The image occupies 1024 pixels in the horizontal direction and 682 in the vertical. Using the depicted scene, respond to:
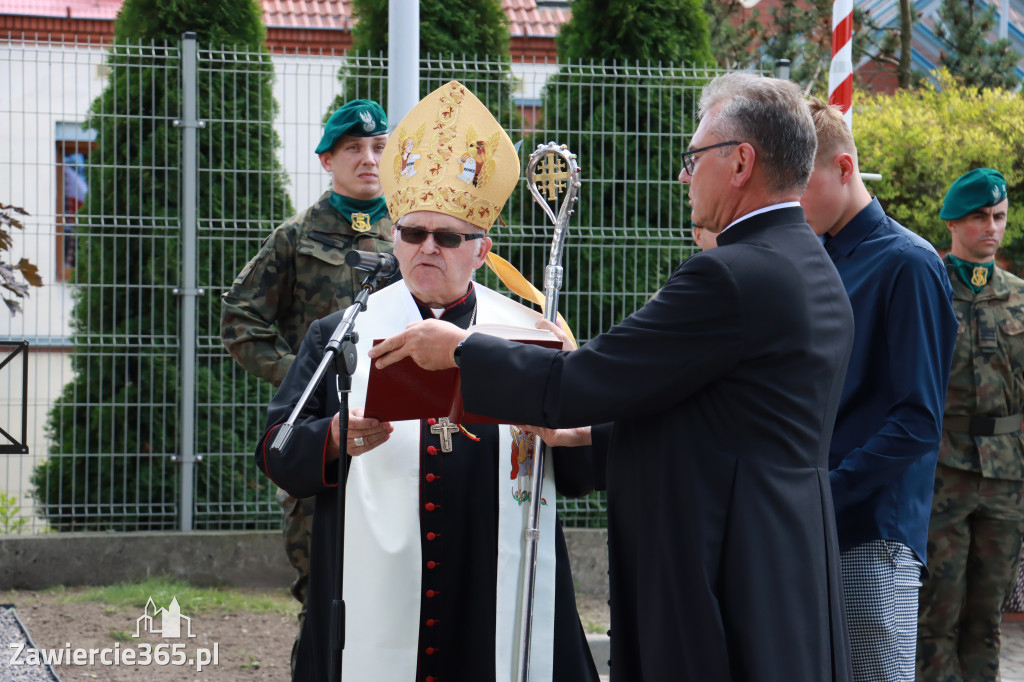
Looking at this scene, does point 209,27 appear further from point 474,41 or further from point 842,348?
point 842,348

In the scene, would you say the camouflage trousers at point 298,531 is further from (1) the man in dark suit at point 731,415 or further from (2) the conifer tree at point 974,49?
(2) the conifer tree at point 974,49

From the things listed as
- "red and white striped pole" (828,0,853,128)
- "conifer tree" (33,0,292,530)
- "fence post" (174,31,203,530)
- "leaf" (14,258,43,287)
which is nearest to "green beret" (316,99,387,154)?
"leaf" (14,258,43,287)

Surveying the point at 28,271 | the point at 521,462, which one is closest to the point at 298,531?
the point at 28,271

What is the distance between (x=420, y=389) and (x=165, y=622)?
4.15m

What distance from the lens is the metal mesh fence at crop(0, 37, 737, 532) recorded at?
6.87m

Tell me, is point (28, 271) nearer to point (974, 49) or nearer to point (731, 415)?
point (731, 415)

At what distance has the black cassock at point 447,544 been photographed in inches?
116

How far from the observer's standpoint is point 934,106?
872cm

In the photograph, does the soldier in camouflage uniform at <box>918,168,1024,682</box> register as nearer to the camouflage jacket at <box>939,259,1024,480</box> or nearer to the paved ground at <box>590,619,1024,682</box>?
the camouflage jacket at <box>939,259,1024,480</box>

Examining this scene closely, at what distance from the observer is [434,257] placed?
3146mm

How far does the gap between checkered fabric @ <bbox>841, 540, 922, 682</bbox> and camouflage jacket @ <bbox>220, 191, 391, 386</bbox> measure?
2.34 meters

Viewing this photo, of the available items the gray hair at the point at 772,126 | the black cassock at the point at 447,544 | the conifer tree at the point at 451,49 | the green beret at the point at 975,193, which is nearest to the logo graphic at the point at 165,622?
the conifer tree at the point at 451,49

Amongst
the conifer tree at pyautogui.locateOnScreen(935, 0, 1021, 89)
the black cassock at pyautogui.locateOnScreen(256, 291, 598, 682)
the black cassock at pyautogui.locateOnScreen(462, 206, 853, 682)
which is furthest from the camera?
the conifer tree at pyautogui.locateOnScreen(935, 0, 1021, 89)

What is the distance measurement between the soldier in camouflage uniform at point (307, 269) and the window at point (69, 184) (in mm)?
2585
